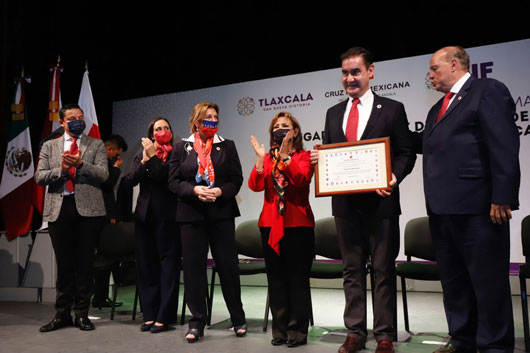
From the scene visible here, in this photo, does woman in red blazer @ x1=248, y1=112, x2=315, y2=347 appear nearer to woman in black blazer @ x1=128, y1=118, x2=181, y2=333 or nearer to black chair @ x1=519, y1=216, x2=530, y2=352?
woman in black blazer @ x1=128, y1=118, x2=181, y2=333

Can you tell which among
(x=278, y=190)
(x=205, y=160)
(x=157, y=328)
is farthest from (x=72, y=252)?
(x=278, y=190)

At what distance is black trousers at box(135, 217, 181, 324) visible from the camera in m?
3.70

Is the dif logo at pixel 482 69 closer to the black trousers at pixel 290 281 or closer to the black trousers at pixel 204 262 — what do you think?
the black trousers at pixel 290 281

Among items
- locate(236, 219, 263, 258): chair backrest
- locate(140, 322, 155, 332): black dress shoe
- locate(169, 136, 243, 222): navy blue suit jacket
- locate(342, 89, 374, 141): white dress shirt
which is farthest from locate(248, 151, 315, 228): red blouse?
locate(140, 322, 155, 332): black dress shoe

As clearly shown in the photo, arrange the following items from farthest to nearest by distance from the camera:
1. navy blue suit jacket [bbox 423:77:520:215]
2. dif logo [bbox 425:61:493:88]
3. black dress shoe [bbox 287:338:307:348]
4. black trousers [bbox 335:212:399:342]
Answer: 1. dif logo [bbox 425:61:493:88]
2. black dress shoe [bbox 287:338:307:348]
3. black trousers [bbox 335:212:399:342]
4. navy blue suit jacket [bbox 423:77:520:215]

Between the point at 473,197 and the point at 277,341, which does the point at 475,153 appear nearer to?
the point at 473,197

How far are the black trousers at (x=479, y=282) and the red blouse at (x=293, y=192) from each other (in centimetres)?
90

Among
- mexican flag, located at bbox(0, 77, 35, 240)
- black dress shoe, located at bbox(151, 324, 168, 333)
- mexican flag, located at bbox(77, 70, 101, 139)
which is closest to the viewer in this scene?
black dress shoe, located at bbox(151, 324, 168, 333)

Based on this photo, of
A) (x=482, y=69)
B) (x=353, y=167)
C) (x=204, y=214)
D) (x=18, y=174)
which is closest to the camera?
(x=353, y=167)

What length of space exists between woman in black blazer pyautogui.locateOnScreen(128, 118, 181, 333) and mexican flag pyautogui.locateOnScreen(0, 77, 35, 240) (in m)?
2.65

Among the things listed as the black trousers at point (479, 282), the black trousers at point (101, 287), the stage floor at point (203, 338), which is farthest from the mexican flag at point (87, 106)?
the black trousers at point (479, 282)

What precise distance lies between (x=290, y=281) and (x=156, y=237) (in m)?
1.19

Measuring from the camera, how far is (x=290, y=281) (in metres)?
3.17

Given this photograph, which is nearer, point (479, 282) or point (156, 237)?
point (479, 282)
